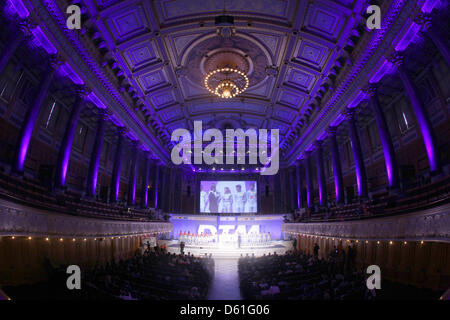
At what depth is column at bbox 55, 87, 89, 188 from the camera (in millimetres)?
13758

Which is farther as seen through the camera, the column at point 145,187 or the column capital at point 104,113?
the column at point 145,187

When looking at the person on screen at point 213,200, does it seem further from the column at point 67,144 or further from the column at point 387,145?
the column at point 387,145

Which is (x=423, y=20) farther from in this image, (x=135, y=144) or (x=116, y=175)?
(x=135, y=144)

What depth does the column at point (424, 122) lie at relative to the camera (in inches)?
405

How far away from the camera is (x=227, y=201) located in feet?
116

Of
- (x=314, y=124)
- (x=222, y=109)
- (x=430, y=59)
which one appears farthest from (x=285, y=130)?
(x=430, y=59)

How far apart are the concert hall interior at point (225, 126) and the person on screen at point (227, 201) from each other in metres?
7.02

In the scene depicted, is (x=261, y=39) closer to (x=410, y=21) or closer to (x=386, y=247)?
(x=410, y=21)

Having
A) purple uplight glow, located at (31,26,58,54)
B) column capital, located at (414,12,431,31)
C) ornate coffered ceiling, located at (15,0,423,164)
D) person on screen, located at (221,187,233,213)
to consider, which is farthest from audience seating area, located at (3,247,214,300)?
person on screen, located at (221,187,233,213)

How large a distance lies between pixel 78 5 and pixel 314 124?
64.4 ft

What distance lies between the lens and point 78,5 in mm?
13164

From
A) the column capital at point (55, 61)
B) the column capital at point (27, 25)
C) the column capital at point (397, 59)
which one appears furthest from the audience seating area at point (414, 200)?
the column capital at point (55, 61)

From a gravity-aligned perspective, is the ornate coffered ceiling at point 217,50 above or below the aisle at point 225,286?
above

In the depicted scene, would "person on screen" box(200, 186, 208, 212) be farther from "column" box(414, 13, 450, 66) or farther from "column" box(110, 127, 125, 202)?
"column" box(414, 13, 450, 66)
